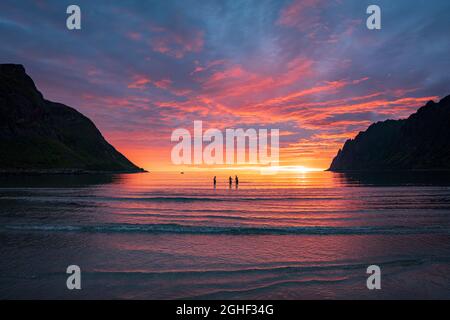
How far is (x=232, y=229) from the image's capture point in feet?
64.3

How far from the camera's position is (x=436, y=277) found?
415 inches

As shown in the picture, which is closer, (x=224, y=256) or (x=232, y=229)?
(x=224, y=256)

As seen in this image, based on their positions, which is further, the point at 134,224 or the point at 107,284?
the point at 134,224

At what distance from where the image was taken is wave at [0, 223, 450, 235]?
18703 mm

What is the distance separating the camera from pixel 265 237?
17344 mm

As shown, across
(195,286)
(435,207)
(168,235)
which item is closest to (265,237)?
(168,235)

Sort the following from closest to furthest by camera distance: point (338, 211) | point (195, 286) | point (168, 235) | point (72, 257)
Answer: point (195, 286), point (72, 257), point (168, 235), point (338, 211)

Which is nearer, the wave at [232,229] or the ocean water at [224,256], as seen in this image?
the ocean water at [224,256]

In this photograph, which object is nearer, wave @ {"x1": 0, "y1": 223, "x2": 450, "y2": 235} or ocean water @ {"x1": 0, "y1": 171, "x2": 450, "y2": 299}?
ocean water @ {"x1": 0, "y1": 171, "x2": 450, "y2": 299}

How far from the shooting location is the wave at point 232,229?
18703 millimetres
